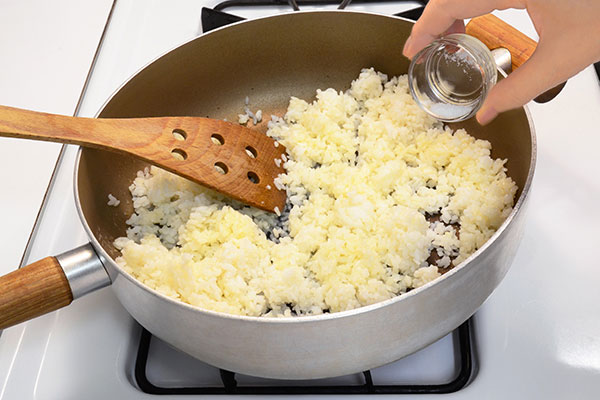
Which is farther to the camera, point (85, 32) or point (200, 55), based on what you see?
point (85, 32)

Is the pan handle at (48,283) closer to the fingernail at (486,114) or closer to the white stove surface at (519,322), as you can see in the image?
the white stove surface at (519,322)

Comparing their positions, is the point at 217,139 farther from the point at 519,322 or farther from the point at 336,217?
the point at 519,322

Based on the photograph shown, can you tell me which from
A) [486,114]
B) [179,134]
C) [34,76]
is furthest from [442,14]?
[34,76]

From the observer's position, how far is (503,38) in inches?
37.3

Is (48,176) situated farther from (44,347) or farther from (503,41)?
(503,41)

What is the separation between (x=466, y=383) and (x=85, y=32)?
0.96 m

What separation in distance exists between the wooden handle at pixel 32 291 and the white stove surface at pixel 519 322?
122 mm

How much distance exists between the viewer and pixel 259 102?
1.18 m

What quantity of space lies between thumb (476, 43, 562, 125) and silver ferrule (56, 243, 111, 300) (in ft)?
1.68

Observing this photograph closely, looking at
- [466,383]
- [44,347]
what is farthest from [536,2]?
[44,347]

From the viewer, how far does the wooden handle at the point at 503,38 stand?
94 centimetres

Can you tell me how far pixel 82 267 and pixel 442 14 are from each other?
1.80ft

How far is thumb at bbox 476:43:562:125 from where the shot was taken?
0.68m

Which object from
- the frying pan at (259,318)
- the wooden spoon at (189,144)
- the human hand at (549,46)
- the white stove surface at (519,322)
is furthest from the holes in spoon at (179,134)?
the human hand at (549,46)
